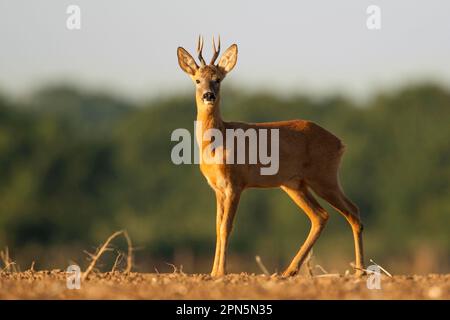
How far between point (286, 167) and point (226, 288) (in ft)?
12.8

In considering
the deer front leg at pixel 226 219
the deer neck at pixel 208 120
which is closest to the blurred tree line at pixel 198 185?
the deer neck at pixel 208 120

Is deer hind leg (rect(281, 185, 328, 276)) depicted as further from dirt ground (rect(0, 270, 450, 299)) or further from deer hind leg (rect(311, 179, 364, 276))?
dirt ground (rect(0, 270, 450, 299))

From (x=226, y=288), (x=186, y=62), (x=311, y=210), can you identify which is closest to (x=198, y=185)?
(x=186, y=62)

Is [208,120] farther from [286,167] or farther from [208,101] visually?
[286,167]

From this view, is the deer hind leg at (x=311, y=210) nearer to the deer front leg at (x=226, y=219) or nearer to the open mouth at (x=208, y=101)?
the deer front leg at (x=226, y=219)

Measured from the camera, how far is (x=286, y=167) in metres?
14.6

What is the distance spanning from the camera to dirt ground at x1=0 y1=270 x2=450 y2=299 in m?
10.5

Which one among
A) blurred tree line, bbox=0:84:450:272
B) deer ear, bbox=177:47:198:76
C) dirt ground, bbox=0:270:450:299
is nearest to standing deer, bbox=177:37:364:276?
deer ear, bbox=177:47:198:76

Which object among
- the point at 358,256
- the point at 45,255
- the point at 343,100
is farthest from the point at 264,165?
the point at 343,100

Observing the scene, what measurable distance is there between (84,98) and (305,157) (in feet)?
304

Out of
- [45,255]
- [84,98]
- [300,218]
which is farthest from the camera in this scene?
[84,98]

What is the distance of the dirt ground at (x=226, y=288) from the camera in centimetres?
1049

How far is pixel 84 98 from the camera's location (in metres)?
106
